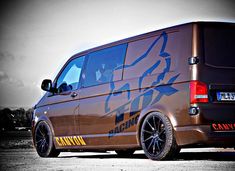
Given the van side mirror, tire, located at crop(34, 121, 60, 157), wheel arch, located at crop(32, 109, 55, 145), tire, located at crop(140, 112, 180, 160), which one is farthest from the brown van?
the van side mirror

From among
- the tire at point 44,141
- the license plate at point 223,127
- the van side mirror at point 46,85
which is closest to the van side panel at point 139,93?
the license plate at point 223,127

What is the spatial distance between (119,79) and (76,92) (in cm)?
135

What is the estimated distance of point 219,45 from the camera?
745cm

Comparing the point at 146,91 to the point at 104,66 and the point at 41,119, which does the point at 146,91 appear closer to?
the point at 104,66

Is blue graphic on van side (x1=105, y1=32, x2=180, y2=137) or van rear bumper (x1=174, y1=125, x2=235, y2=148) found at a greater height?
blue graphic on van side (x1=105, y1=32, x2=180, y2=137)

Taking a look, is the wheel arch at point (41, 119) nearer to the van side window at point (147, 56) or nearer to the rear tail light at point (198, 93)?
the van side window at point (147, 56)

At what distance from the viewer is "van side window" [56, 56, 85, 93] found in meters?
9.75

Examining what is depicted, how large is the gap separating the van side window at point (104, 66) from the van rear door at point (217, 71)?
1.75 meters

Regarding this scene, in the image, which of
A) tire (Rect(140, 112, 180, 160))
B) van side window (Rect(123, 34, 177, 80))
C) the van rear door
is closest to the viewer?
the van rear door

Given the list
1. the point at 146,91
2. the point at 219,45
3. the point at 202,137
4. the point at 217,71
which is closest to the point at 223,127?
the point at 202,137

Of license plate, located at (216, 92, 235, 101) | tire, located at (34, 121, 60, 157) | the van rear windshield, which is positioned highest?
the van rear windshield

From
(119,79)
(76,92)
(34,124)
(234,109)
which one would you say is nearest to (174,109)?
(234,109)

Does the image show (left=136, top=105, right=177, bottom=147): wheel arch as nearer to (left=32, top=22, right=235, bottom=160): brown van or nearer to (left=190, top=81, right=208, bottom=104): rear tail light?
(left=32, top=22, right=235, bottom=160): brown van

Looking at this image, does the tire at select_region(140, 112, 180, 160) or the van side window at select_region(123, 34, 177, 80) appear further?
the van side window at select_region(123, 34, 177, 80)
